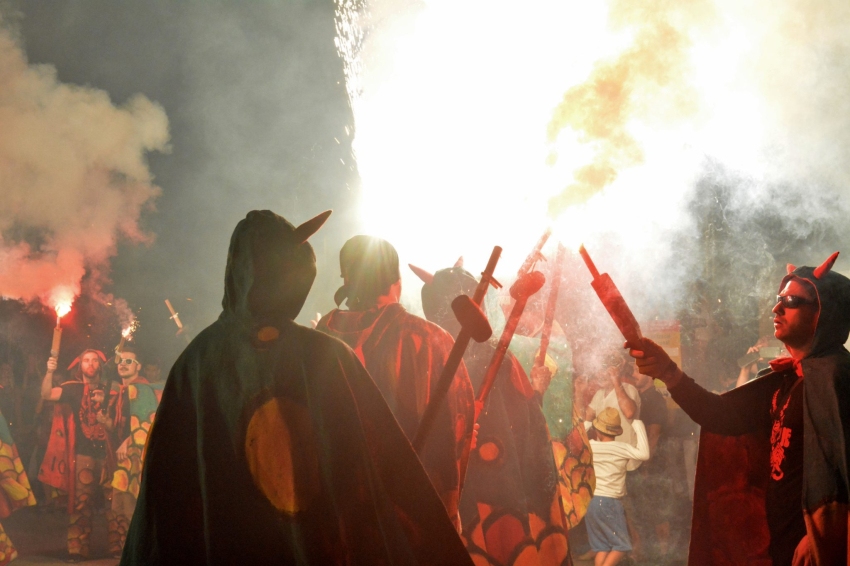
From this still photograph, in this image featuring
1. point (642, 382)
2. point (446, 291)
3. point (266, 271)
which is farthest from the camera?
point (642, 382)

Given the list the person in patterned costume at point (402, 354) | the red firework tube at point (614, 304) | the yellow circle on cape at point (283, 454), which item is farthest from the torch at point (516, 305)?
the yellow circle on cape at point (283, 454)

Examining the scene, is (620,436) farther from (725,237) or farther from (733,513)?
(725,237)

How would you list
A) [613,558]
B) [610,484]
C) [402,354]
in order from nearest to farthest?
[402,354] < [613,558] < [610,484]

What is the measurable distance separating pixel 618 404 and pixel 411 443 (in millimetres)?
5435

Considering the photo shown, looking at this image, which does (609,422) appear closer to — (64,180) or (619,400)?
(619,400)

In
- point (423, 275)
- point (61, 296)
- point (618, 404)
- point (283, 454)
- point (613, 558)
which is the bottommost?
point (613, 558)

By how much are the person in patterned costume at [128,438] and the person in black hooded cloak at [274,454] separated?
6.77 m

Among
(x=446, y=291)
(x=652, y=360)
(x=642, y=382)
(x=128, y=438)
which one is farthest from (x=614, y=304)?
(x=128, y=438)

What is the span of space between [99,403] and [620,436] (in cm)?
749

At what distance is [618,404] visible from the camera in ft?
26.0

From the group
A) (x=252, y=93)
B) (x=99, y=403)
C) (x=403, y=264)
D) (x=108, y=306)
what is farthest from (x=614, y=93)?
(x=108, y=306)

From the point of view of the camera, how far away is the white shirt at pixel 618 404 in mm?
7562

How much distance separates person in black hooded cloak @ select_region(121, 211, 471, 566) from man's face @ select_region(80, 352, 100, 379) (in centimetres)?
811

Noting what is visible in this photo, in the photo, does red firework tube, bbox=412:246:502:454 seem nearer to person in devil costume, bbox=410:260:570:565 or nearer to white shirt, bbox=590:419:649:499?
person in devil costume, bbox=410:260:570:565
